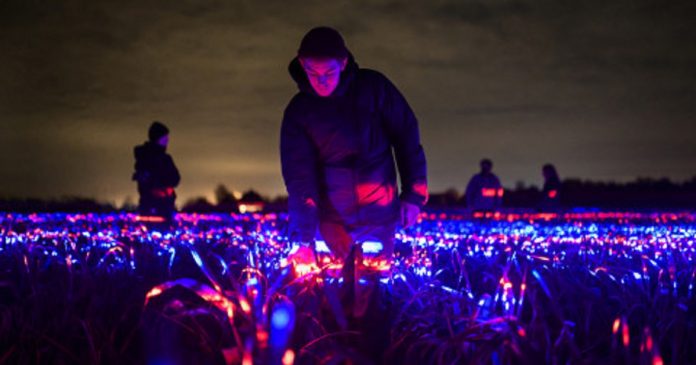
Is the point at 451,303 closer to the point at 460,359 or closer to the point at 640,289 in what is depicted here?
the point at 460,359

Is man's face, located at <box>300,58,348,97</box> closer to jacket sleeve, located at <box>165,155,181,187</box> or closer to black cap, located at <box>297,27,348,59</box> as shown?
black cap, located at <box>297,27,348,59</box>

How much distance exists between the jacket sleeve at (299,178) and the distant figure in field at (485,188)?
13.3 meters

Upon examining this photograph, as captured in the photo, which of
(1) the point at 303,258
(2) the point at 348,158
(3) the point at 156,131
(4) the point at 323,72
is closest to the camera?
(4) the point at 323,72

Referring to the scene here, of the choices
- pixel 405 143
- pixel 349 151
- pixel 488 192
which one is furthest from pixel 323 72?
pixel 488 192

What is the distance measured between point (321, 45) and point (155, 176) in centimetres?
→ 754

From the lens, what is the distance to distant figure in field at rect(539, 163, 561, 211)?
19.1 metres

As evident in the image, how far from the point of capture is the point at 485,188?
18219 millimetres

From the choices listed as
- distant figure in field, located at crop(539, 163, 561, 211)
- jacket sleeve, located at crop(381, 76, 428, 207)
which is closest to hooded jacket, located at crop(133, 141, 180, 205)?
jacket sleeve, located at crop(381, 76, 428, 207)

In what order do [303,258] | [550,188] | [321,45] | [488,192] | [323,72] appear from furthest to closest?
1. [550,188]
2. [488,192]
3. [303,258]
4. [323,72]
5. [321,45]

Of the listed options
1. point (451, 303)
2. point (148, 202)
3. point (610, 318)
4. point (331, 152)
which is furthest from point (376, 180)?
point (148, 202)

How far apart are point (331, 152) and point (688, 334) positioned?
8.33ft

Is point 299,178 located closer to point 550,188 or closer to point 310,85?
point 310,85

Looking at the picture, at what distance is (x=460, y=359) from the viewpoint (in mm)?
3211

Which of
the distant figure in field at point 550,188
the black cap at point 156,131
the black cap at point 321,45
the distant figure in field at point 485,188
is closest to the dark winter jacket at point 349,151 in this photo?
the black cap at point 321,45
